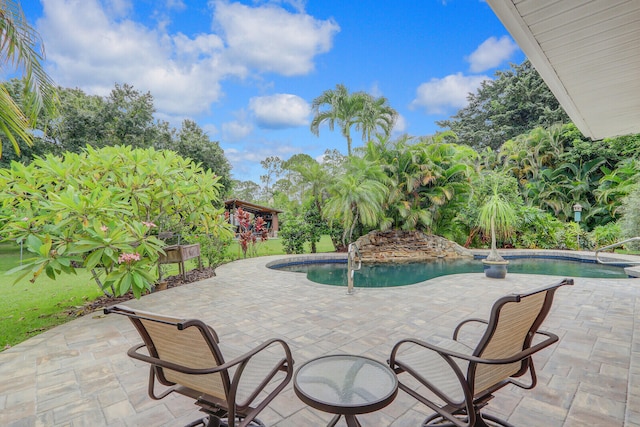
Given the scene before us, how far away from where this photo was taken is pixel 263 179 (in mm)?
38438

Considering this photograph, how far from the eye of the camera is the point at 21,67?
4836mm

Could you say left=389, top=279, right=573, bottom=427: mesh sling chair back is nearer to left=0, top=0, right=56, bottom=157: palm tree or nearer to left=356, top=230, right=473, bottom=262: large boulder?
left=0, top=0, right=56, bottom=157: palm tree

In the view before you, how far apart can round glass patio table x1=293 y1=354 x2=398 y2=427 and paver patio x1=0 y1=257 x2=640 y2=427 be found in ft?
1.61

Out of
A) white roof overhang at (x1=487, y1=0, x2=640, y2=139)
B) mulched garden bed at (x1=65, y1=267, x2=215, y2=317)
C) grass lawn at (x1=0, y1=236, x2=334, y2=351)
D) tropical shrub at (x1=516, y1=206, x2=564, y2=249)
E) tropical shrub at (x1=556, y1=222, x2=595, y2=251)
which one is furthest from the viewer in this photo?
tropical shrub at (x1=516, y1=206, x2=564, y2=249)

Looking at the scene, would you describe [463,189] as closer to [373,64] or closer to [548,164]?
[548,164]

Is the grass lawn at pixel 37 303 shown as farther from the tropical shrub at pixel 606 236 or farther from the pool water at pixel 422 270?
the tropical shrub at pixel 606 236

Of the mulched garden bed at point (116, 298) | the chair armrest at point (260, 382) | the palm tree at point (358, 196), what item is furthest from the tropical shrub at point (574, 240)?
the chair armrest at point (260, 382)

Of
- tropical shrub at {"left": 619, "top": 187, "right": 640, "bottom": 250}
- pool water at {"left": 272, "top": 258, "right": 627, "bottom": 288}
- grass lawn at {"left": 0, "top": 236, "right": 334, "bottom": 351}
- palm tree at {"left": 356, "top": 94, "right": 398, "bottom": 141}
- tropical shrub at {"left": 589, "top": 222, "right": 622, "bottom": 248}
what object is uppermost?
palm tree at {"left": 356, "top": 94, "right": 398, "bottom": 141}

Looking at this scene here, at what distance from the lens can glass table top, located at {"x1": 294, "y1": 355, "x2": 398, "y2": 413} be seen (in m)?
1.55

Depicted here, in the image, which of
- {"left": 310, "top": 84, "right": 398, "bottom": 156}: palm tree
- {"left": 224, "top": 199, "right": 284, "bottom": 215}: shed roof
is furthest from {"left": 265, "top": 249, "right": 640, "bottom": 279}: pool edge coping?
{"left": 224, "top": 199, "right": 284, "bottom": 215}: shed roof

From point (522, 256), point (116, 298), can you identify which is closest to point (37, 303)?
point (116, 298)

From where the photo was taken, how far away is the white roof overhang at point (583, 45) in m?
2.13

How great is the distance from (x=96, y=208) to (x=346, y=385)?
414 centimetres

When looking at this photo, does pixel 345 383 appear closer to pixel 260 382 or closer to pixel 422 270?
pixel 260 382
